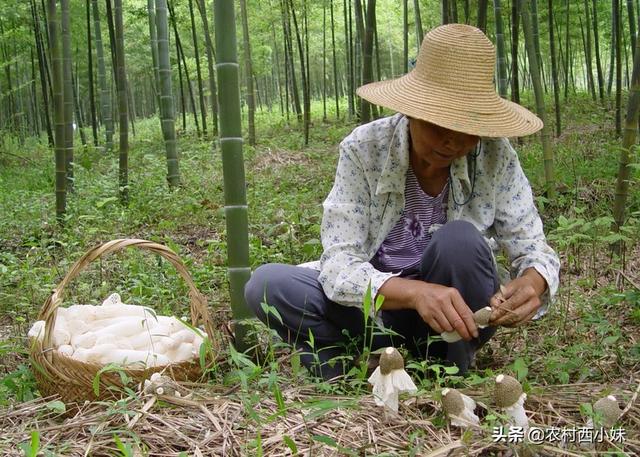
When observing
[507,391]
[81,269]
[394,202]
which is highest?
[394,202]

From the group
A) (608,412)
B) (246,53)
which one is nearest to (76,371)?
(608,412)

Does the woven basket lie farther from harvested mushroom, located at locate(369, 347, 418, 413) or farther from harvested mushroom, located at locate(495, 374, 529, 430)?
harvested mushroom, located at locate(495, 374, 529, 430)

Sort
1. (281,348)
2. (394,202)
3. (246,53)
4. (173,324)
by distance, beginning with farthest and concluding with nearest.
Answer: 1. (246,53)
2. (281,348)
3. (173,324)
4. (394,202)

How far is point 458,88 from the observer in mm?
1856

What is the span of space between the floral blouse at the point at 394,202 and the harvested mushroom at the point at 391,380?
1.59 ft

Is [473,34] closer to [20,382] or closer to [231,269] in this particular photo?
[231,269]

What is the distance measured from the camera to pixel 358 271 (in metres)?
1.92

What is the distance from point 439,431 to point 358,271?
0.60 metres

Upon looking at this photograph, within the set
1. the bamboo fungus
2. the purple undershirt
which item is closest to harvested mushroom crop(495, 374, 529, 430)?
the purple undershirt

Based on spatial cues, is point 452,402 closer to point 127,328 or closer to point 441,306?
point 441,306

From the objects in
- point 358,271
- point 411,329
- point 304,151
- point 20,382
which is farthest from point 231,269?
point 304,151

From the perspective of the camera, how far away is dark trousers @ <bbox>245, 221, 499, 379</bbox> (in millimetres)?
1939

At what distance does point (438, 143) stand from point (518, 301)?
511 millimetres

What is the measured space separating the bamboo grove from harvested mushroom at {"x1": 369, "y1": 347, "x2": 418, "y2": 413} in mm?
1121
